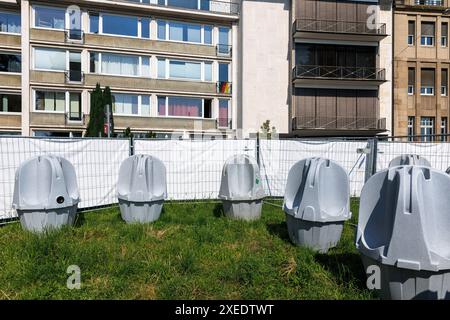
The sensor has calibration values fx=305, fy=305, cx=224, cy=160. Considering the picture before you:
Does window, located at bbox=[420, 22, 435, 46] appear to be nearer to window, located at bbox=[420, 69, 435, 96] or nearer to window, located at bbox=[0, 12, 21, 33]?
window, located at bbox=[420, 69, 435, 96]

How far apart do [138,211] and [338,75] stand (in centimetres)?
2457

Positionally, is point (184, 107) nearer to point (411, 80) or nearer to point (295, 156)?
point (295, 156)

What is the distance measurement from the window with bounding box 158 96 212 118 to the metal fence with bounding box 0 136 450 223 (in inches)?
661

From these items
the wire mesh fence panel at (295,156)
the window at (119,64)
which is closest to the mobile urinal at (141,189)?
the wire mesh fence panel at (295,156)

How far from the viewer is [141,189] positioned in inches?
226

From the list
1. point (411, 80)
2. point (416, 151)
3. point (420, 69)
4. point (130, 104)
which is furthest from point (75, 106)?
point (420, 69)

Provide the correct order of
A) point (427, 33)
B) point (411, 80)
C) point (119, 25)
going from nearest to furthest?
point (119, 25)
point (411, 80)
point (427, 33)

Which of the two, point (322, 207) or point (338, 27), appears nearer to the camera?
point (322, 207)

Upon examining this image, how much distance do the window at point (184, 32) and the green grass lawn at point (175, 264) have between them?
23.5m

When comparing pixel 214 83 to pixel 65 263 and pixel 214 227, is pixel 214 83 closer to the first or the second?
pixel 214 227

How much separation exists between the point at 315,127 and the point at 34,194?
76.4 feet

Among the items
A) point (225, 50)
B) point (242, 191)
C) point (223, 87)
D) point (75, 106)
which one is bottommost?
point (242, 191)

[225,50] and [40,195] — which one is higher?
[225,50]
